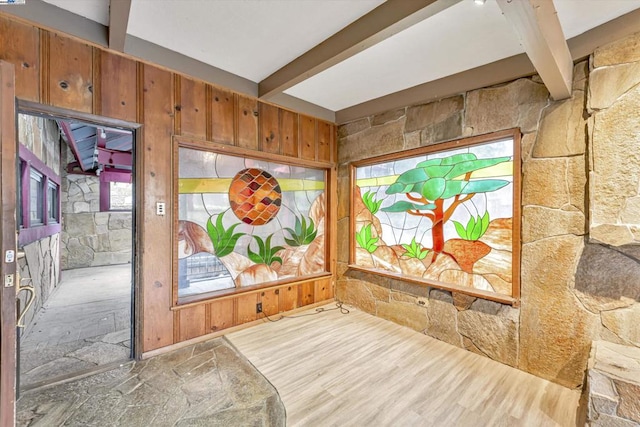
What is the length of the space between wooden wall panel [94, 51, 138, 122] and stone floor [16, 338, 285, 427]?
198 cm

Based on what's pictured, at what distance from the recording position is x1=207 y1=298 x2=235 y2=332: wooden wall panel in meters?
2.73

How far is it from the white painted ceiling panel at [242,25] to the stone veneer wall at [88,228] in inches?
250

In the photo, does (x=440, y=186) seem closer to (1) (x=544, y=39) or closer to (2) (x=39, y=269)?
(1) (x=544, y=39)

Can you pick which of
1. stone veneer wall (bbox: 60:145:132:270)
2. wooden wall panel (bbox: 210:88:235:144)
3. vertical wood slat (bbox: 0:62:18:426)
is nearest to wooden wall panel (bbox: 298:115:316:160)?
wooden wall panel (bbox: 210:88:235:144)

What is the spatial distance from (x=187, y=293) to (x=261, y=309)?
2.67 ft

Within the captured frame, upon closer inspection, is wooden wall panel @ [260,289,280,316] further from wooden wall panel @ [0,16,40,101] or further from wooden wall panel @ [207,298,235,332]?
wooden wall panel @ [0,16,40,101]

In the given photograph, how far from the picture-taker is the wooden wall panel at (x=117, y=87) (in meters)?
2.12

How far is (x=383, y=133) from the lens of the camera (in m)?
3.28

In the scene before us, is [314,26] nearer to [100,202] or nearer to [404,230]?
[404,230]

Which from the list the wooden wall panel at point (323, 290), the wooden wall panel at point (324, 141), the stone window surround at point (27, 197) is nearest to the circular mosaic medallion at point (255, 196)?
the wooden wall panel at point (324, 141)

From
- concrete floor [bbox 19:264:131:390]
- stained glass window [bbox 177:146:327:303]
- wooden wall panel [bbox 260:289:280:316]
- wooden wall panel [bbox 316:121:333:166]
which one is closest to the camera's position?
concrete floor [bbox 19:264:131:390]

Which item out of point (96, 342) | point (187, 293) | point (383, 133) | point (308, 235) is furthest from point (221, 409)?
point (383, 133)

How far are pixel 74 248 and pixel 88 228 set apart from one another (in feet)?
1.71

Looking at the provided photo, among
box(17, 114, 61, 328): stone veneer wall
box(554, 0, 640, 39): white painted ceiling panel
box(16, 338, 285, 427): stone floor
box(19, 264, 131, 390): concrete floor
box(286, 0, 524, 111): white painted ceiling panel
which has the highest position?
box(286, 0, 524, 111): white painted ceiling panel
